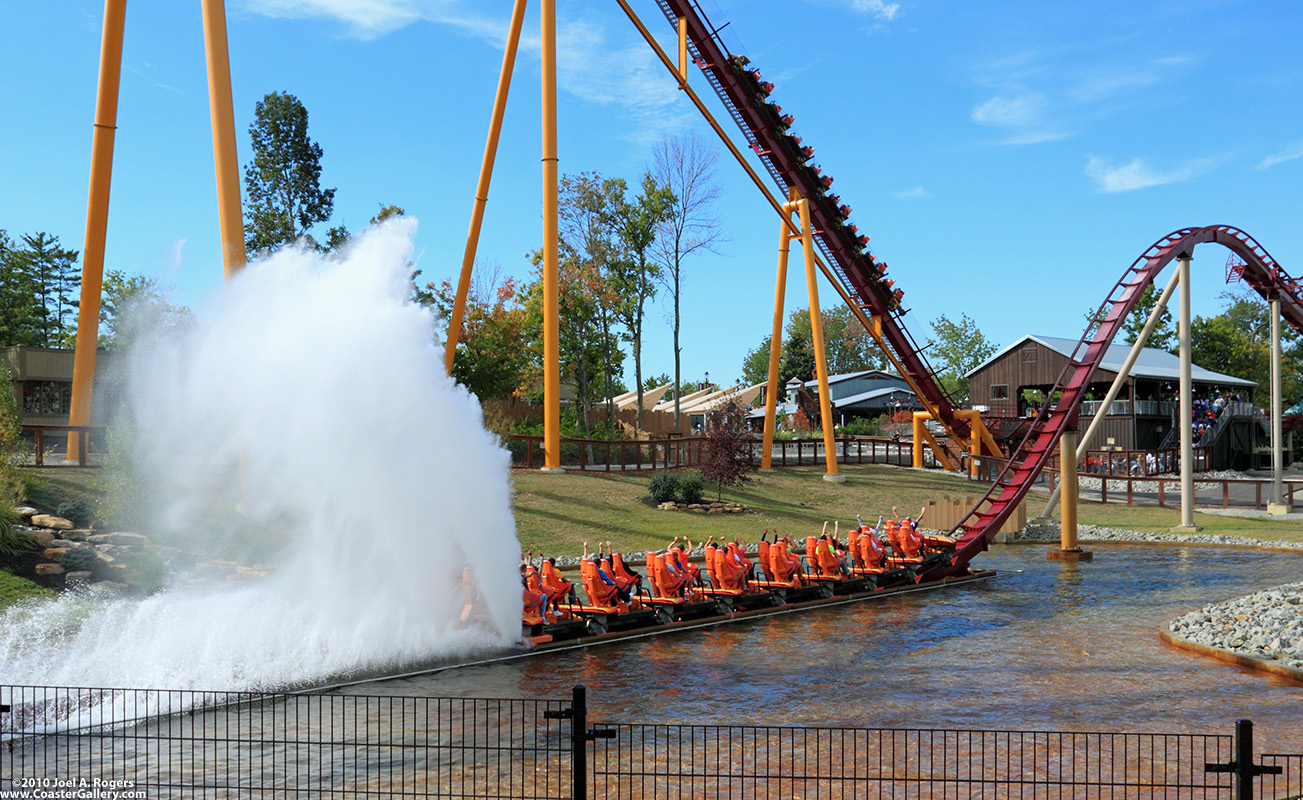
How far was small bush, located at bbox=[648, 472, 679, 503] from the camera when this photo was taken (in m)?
31.0

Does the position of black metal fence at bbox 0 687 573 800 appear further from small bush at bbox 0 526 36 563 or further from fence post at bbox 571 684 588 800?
small bush at bbox 0 526 36 563

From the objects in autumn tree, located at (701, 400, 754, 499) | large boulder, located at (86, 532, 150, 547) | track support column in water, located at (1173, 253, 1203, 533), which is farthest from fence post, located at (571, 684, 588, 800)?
track support column in water, located at (1173, 253, 1203, 533)

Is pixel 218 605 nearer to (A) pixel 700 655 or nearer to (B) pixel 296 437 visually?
(B) pixel 296 437

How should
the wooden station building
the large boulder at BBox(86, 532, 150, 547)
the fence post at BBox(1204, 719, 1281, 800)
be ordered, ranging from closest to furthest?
the fence post at BBox(1204, 719, 1281, 800)
the large boulder at BBox(86, 532, 150, 547)
the wooden station building

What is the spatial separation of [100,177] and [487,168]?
11.6 m

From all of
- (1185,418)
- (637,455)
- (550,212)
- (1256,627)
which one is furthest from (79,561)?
(1185,418)

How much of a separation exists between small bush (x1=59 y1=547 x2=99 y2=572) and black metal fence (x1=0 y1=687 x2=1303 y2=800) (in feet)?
21.9

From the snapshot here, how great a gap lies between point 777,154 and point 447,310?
71.3 ft

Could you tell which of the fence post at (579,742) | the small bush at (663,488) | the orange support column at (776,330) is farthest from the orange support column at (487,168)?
the fence post at (579,742)

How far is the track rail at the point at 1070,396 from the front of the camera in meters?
24.9

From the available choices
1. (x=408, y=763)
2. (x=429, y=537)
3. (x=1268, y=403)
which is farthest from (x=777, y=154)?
(x=1268, y=403)

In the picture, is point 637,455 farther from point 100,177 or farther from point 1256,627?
point 1256,627

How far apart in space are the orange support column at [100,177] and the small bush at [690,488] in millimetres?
16703
